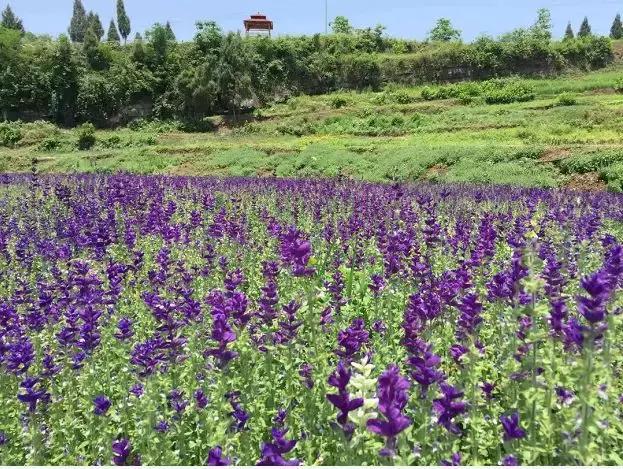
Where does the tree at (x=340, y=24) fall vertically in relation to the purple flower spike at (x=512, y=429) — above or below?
above

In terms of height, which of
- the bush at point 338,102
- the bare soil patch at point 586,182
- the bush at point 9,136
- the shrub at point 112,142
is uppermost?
the bush at point 338,102

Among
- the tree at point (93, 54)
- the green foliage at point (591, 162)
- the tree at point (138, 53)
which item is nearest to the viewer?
the green foliage at point (591, 162)

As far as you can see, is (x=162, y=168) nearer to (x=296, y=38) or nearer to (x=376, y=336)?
(x=376, y=336)

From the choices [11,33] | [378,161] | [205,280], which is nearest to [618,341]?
[205,280]

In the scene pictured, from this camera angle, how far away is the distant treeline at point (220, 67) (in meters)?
51.2

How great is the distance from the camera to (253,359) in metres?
3.69

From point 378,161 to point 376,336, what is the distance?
22.4 metres

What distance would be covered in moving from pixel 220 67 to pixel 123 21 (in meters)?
67.4

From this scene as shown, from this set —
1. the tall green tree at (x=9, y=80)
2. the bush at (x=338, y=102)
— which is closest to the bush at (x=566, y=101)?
the bush at (x=338, y=102)

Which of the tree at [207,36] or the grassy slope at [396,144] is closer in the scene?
the grassy slope at [396,144]

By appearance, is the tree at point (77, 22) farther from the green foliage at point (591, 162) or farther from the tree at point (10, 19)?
the green foliage at point (591, 162)

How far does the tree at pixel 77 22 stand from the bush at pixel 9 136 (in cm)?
7947

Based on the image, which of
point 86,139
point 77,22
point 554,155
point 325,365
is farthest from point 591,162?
point 77,22

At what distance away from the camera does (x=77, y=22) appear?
120 meters
